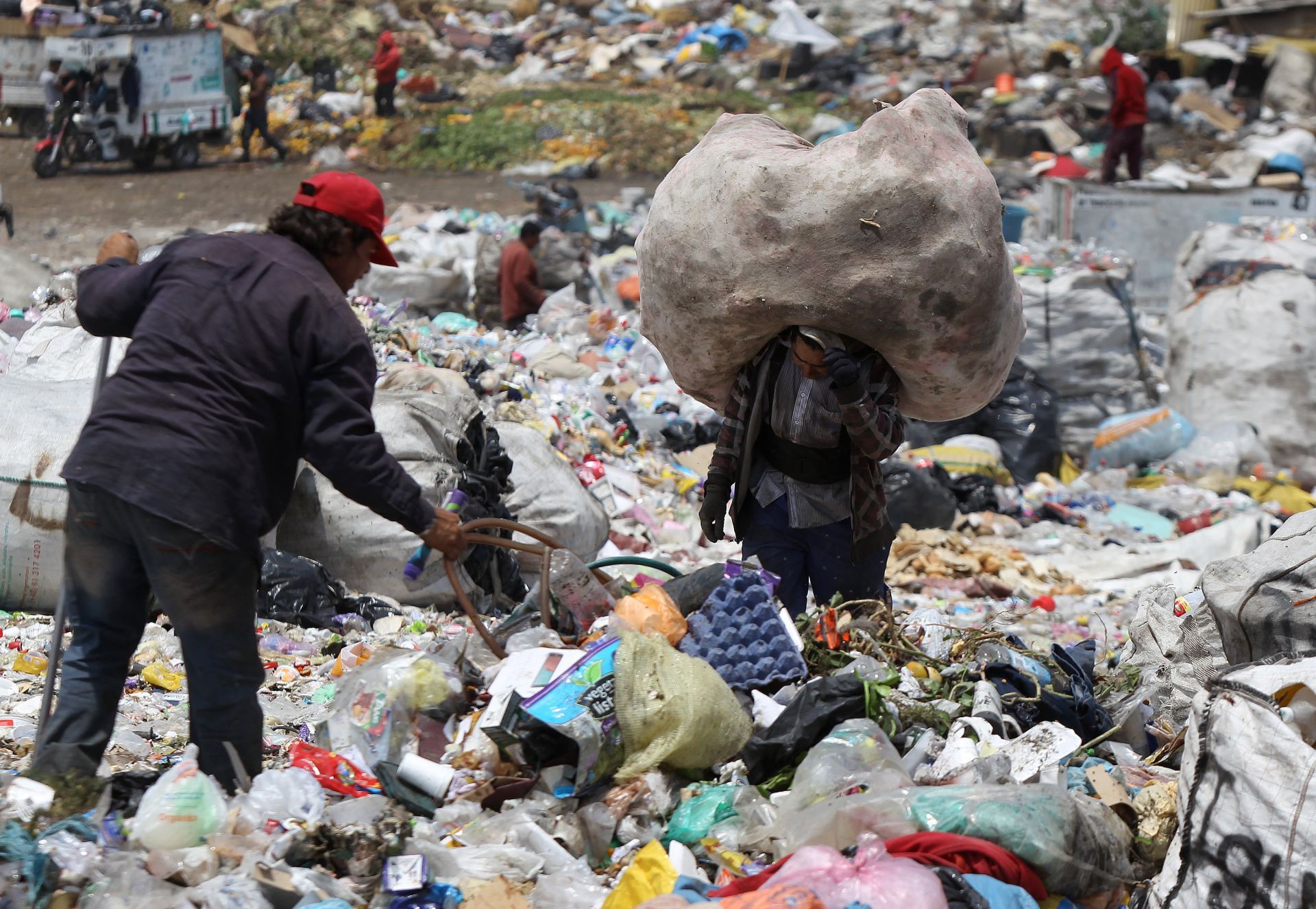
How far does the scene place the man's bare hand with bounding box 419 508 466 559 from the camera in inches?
118

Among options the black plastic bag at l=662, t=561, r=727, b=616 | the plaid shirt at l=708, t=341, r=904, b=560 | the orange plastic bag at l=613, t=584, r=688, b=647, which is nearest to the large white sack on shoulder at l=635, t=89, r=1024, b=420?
the plaid shirt at l=708, t=341, r=904, b=560

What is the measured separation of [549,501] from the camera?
5461mm

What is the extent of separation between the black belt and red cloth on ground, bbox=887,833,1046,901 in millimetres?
1333

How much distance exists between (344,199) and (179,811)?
1.31 m

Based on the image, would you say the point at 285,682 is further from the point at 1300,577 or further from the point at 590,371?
the point at 590,371

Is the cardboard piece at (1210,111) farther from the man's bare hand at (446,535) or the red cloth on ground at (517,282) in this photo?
the man's bare hand at (446,535)

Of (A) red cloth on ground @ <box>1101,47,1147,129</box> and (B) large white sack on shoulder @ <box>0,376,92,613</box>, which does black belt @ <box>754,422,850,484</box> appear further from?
(A) red cloth on ground @ <box>1101,47,1147,129</box>

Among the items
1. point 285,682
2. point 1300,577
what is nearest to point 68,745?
point 285,682

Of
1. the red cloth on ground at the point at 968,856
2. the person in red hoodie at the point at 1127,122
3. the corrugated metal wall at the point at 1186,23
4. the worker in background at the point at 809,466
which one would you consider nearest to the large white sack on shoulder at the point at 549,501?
the worker in background at the point at 809,466

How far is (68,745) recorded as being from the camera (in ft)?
9.09

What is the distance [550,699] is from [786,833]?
1.96 feet

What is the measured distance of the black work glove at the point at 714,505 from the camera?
3.94 meters

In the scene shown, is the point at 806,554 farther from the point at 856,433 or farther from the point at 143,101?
the point at 143,101

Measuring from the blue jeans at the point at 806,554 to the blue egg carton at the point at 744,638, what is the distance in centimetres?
39
